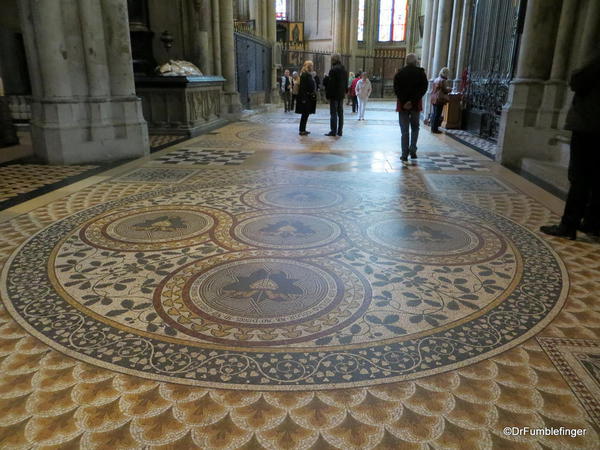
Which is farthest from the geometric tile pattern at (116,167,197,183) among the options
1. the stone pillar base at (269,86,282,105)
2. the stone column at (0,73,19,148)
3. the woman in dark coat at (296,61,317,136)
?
the stone pillar base at (269,86,282,105)

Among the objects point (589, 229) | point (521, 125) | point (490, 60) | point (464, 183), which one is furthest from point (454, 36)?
point (589, 229)

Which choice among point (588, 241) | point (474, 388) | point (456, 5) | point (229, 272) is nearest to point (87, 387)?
point (229, 272)

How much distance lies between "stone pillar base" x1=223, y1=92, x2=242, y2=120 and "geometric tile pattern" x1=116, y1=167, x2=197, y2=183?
25.1 feet

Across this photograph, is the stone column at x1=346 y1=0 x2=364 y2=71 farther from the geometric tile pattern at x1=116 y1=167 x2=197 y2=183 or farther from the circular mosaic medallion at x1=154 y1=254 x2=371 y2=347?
the circular mosaic medallion at x1=154 y1=254 x2=371 y2=347

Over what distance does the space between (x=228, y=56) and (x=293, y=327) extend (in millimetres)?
12284

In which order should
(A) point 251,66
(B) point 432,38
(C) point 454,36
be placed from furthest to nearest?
(A) point 251,66
(B) point 432,38
(C) point 454,36

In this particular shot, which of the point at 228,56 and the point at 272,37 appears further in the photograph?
the point at 272,37

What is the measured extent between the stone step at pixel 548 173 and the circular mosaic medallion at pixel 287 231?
10.2 ft

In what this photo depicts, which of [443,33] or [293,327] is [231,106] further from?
[293,327]

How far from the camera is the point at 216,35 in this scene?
1277 centimetres

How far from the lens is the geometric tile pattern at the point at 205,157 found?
700cm

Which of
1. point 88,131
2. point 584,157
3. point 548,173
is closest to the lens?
point 584,157

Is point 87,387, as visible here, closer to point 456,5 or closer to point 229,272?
point 229,272

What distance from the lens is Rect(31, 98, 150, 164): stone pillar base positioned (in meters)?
6.55
